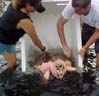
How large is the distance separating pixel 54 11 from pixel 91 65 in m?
1.05

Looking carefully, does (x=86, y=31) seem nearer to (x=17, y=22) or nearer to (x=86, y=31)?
(x=86, y=31)

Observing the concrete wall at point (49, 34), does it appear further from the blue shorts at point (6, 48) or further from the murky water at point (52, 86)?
the blue shorts at point (6, 48)

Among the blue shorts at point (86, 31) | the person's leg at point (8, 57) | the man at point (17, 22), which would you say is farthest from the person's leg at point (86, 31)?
the person's leg at point (8, 57)

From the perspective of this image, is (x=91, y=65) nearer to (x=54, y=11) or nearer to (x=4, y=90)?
(x=54, y=11)

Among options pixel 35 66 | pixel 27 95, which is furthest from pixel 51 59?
pixel 27 95

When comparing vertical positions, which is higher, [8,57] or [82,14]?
[82,14]

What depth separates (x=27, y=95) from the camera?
175 inches

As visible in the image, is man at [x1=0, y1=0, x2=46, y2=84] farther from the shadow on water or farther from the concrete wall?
the concrete wall

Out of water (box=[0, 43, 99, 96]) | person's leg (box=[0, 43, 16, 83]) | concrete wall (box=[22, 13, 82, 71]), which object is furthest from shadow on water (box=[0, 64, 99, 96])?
concrete wall (box=[22, 13, 82, 71])

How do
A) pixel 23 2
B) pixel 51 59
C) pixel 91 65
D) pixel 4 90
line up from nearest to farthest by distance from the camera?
pixel 23 2
pixel 4 90
pixel 51 59
pixel 91 65

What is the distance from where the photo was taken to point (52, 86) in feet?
15.6

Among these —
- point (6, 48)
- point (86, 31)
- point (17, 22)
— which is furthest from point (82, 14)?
point (6, 48)

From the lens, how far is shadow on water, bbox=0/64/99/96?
4488 millimetres

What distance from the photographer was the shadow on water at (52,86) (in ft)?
14.7
